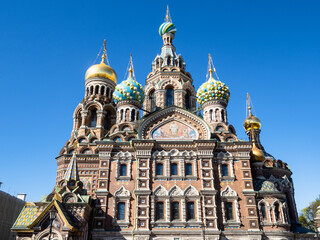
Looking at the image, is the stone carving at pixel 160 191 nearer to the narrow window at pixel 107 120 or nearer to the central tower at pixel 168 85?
the central tower at pixel 168 85

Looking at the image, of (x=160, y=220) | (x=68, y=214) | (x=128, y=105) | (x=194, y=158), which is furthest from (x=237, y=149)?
(x=68, y=214)

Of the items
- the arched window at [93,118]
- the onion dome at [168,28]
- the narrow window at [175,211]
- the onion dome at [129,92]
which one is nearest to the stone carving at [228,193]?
the narrow window at [175,211]

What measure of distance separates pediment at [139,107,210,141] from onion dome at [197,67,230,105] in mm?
3332

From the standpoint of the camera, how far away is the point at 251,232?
1739 cm

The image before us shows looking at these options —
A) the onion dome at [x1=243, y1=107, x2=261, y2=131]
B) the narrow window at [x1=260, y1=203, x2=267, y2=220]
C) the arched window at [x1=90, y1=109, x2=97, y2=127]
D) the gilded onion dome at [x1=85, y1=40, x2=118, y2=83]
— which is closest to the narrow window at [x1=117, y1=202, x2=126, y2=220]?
the narrow window at [x1=260, y1=203, x2=267, y2=220]

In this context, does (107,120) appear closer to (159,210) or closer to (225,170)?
(159,210)

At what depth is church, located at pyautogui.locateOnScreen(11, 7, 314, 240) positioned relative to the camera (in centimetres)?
1712

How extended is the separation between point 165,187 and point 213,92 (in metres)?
8.58

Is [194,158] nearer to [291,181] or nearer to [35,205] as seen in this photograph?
[35,205]

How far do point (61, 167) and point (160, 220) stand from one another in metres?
9.30

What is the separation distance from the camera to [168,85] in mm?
25328

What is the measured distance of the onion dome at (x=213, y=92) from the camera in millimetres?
23156

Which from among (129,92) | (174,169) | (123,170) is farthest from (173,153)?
(129,92)

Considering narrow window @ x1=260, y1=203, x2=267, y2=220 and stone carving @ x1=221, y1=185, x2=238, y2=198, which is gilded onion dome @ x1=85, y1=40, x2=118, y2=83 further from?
narrow window @ x1=260, y1=203, x2=267, y2=220
